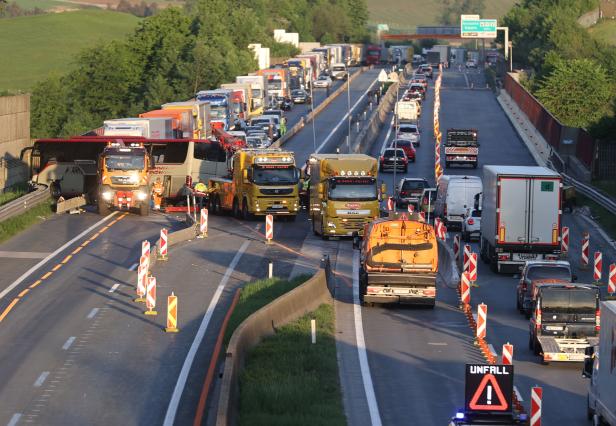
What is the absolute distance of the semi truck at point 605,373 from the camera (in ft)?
63.5

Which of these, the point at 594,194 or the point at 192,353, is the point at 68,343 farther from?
→ the point at 594,194

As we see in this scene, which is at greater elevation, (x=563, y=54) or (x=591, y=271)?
(x=563, y=54)

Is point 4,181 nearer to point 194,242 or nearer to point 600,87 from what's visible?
point 194,242

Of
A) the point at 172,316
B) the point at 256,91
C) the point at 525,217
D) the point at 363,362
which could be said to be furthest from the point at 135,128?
the point at 256,91

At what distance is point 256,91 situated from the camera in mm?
104438

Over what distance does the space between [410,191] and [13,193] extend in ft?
58.1

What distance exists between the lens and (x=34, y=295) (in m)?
35.2

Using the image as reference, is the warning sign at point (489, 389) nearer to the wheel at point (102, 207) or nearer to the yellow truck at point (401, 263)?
the yellow truck at point (401, 263)

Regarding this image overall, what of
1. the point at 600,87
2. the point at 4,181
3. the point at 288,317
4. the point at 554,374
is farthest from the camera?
the point at 600,87

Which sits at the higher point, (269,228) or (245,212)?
(269,228)

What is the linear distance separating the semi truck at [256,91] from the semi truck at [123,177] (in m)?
48.8

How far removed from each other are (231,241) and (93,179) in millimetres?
11689

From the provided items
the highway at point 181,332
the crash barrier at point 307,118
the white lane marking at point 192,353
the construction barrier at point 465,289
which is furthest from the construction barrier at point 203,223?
the crash barrier at point 307,118

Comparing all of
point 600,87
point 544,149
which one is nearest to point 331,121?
point 600,87
